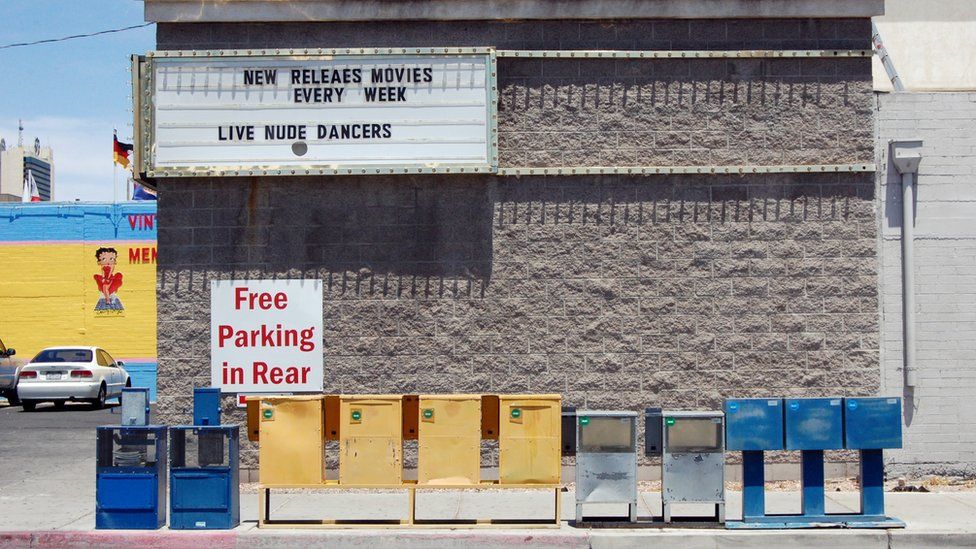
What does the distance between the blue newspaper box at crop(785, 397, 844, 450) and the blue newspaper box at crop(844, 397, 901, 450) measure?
8 cm

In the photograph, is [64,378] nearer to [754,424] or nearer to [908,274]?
[908,274]

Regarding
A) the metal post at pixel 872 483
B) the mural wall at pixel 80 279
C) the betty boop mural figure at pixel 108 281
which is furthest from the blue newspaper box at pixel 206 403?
the betty boop mural figure at pixel 108 281

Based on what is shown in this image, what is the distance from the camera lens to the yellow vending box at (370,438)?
36.5 feet

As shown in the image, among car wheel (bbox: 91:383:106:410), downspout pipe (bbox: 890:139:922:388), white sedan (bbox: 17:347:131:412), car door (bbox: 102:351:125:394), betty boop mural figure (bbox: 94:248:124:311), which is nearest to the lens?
downspout pipe (bbox: 890:139:922:388)

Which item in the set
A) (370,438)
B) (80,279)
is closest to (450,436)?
(370,438)

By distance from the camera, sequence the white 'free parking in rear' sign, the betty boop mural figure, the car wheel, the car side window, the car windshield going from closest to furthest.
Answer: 1. the white 'free parking in rear' sign
2. the car wheel
3. the car windshield
4. the car side window
5. the betty boop mural figure

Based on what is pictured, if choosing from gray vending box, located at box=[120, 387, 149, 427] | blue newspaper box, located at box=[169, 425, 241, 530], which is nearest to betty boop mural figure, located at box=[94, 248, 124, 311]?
gray vending box, located at box=[120, 387, 149, 427]

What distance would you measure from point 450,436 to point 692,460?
7.33 feet

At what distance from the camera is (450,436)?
11.1 m

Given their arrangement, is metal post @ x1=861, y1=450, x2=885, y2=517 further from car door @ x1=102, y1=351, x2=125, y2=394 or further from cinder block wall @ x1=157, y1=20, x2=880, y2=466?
car door @ x1=102, y1=351, x2=125, y2=394

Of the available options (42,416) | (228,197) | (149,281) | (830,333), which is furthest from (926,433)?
(149,281)

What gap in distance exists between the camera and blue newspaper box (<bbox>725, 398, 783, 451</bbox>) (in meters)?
10.9

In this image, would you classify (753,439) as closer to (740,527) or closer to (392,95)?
(740,527)

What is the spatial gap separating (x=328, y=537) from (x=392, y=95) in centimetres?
522
